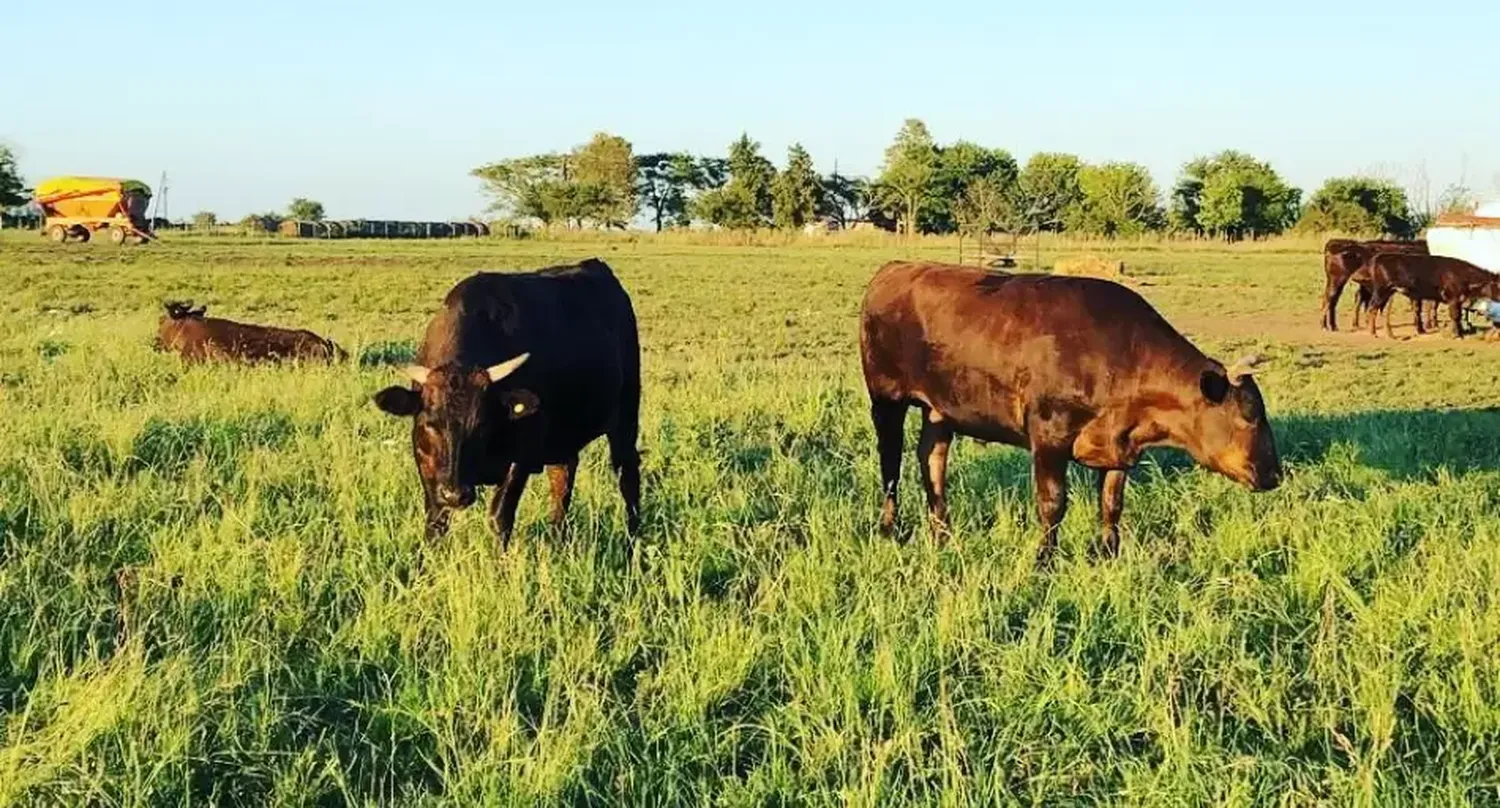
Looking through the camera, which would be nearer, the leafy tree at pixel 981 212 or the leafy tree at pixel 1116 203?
the leafy tree at pixel 981 212

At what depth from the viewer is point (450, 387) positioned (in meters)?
6.00

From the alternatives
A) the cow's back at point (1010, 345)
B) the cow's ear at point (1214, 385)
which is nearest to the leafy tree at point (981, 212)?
the cow's back at point (1010, 345)

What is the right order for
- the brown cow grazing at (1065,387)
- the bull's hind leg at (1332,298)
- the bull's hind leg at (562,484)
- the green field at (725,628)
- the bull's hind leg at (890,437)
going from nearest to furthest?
1. the green field at (725,628)
2. the brown cow grazing at (1065,387)
3. the bull's hind leg at (562,484)
4. the bull's hind leg at (890,437)
5. the bull's hind leg at (1332,298)

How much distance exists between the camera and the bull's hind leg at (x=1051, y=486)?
6.55 metres

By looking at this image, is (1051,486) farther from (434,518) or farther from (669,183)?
(669,183)

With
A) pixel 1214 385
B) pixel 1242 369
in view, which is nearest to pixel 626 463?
pixel 1214 385

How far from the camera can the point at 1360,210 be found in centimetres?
7281

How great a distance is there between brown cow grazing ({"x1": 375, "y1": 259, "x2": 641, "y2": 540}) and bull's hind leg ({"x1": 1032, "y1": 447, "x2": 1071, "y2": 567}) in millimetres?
2046

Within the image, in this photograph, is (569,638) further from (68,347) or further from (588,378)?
(68,347)

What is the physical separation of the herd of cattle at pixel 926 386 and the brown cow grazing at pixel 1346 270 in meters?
15.5

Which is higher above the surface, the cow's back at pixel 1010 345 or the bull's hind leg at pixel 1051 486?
the cow's back at pixel 1010 345

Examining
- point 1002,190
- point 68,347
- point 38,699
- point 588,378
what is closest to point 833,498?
point 588,378

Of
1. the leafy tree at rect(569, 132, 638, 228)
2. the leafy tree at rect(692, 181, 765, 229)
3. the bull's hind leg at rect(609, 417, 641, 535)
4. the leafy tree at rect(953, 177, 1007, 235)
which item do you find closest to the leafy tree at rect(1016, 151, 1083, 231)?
the leafy tree at rect(953, 177, 1007, 235)

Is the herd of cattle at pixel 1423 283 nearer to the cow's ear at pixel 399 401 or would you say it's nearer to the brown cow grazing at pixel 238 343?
the brown cow grazing at pixel 238 343
